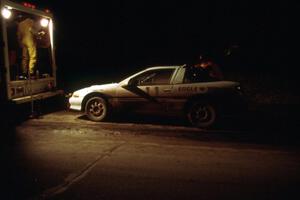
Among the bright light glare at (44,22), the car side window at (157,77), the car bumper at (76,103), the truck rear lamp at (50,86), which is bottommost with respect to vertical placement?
the car bumper at (76,103)

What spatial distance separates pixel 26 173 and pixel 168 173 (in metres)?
2.19

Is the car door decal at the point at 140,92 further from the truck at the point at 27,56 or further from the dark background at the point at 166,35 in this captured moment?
the dark background at the point at 166,35

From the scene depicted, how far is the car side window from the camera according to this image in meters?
9.96

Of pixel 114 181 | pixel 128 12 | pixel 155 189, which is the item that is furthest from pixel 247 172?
pixel 128 12

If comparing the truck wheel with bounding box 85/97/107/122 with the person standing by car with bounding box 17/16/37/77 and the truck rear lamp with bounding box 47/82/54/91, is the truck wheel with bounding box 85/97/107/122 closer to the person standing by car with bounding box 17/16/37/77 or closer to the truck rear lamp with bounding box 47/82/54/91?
the truck rear lamp with bounding box 47/82/54/91

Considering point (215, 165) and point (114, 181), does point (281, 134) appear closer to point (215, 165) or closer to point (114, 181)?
point (215, 165)

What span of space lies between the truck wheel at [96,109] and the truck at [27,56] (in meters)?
1.57

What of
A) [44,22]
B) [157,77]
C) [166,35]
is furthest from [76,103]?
[166,35]

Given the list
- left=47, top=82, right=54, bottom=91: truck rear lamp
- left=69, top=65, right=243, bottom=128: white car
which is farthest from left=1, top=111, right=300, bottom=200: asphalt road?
left=47, top=82, right=54, bottom=91: truck rear lamp

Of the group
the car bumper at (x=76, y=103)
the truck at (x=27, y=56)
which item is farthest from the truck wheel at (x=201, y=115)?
the truck at (x=27, y=56)

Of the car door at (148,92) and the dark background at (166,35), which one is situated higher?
the dark background at (166,35)

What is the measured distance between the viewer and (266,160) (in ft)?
21.8

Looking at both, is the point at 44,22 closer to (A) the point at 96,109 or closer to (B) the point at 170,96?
(A) the point at 96,109

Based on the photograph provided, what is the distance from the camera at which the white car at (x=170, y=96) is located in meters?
9.53
